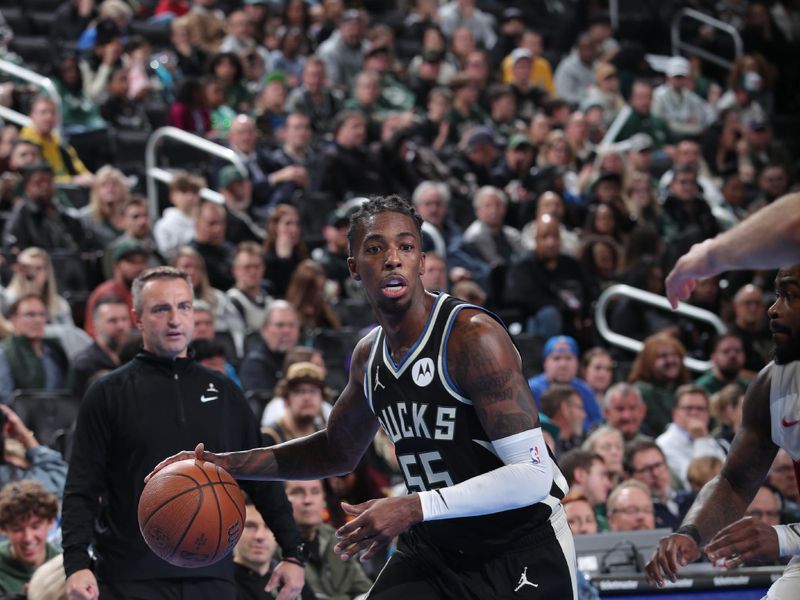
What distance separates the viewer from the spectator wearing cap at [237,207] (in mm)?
12672

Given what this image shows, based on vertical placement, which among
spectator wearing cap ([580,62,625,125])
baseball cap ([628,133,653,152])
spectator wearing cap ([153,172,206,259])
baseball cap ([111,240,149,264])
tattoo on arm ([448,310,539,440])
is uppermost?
spectator wearing cap ([580,62,625,125])

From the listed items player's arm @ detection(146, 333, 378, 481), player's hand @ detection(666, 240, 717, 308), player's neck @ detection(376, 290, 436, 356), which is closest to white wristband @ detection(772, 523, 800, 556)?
player's hand @ detection(666, 240, 717, 308)

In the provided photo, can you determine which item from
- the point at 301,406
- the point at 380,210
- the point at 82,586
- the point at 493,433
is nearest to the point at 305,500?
the point at 301,406

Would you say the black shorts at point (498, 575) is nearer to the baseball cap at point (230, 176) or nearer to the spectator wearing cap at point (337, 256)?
the spectator wearing cap at point (337, 256)

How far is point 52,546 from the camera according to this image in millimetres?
7543

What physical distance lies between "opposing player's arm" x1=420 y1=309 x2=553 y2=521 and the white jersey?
37.7 inches

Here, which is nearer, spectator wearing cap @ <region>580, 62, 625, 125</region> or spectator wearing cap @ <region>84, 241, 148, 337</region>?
spectator wearing cap @ <region>84, 241, 148, 337</region>

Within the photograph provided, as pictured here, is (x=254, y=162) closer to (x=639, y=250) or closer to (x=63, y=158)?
(x=63, y=158)

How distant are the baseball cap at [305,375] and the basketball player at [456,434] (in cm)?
415

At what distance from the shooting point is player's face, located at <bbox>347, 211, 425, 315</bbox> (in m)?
4.80

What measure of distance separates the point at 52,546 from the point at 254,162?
22.3 feet

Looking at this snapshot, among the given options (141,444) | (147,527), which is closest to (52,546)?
(141,444)

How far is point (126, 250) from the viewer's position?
10594 millimetres

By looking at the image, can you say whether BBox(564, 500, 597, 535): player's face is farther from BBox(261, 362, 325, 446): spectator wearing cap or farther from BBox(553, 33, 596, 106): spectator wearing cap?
BBox(553, 33, 596, 106): spectator wearing cap
